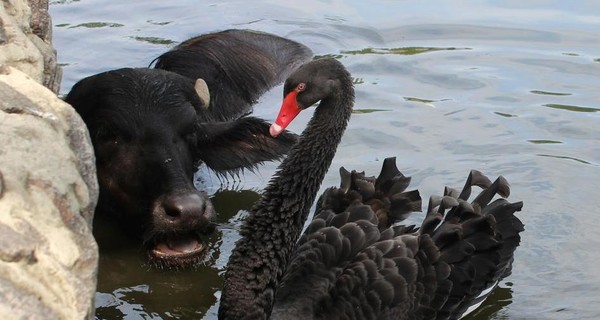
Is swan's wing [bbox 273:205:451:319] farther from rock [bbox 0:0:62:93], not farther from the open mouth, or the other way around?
rock [bbox 0:0:62:93]

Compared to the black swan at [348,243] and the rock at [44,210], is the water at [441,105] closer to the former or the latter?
the black swan at [348,243]

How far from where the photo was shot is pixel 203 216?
6.68 meters

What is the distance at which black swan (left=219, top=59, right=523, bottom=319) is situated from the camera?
6.32 metres

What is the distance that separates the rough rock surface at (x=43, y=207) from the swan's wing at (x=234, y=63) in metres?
4.65

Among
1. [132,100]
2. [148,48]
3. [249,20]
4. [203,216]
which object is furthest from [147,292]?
[249,20]

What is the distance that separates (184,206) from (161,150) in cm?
64

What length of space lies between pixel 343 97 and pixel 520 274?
1.61 m

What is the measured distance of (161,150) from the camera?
7.23 m

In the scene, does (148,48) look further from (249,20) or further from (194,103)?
(194,103)

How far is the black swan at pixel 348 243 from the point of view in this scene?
249 inches

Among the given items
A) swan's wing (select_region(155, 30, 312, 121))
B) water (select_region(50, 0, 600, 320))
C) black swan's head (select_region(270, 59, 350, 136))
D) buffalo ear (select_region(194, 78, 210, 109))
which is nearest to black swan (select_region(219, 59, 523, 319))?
black swan's head (select_region(270, 59, 350, 136))

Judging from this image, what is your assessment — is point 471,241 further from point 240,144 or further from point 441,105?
point 441,105

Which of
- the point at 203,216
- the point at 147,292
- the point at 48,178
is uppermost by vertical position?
the point at 48,178

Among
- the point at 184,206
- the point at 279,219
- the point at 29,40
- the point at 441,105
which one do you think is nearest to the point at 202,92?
the point at 184,206
